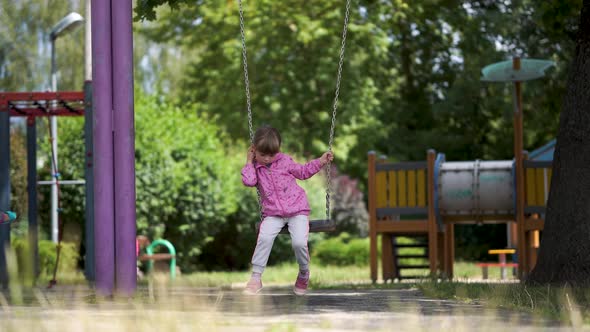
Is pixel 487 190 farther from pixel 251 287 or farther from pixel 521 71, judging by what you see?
pixel 251 287

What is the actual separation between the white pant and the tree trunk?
2.15 meters

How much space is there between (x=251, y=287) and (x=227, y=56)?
840 inches

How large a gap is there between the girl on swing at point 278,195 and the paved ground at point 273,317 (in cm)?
72

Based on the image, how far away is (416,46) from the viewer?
3094cm

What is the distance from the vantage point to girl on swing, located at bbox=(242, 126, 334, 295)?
7906 mm

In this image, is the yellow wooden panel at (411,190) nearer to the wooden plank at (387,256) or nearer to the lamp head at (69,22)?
the wooden plank at (387,256)

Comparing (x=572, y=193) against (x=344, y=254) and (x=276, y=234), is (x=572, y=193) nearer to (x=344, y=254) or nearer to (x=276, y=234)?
(x=276, y=234)

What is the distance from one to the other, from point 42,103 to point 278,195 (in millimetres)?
5543

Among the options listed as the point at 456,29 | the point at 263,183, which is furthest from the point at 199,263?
the point at 263,183

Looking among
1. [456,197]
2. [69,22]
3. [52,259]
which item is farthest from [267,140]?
[69,22]

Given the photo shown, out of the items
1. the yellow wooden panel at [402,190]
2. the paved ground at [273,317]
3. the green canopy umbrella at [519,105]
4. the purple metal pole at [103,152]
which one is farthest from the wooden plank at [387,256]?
the purple metal pole at [103,152]

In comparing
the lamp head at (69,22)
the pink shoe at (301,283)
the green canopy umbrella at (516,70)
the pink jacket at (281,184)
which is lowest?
the pink shoe at (301,283)

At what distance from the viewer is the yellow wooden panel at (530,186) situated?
1387 centimetres

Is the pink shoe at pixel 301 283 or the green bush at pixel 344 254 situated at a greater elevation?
the pink shoe at pixel 301 283
